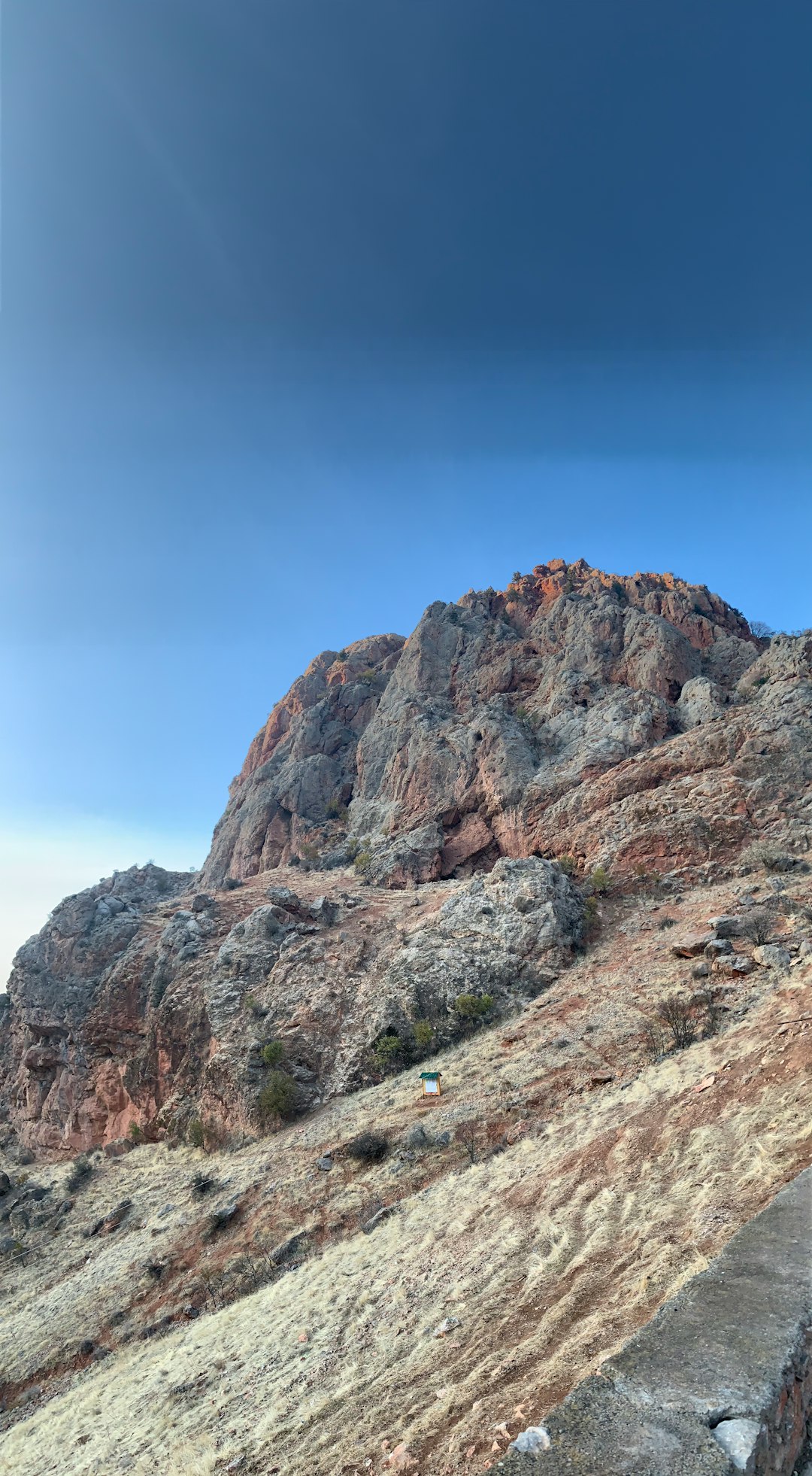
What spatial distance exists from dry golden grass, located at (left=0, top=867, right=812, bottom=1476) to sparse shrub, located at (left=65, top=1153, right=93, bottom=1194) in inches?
214

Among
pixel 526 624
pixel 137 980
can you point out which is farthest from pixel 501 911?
pixel 526 624

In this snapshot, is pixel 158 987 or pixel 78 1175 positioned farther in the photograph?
pixel 158 987

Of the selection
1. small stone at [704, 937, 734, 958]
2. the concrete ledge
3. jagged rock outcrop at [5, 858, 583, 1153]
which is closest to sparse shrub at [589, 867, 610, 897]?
jagged rock outcrop at [5, 858, 583, 1153]

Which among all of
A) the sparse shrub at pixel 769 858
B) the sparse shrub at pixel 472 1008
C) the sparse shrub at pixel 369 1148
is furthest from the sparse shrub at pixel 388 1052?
the sparse shrub at pixel 769 858

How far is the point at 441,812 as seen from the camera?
4116cm

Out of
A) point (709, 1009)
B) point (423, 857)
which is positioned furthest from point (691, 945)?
point (423, 857)

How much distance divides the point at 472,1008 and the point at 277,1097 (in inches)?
250

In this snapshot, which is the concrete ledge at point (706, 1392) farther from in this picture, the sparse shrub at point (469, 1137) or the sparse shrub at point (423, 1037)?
the sparse shrub at point (423, 1037)

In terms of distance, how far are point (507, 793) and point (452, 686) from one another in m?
18.0

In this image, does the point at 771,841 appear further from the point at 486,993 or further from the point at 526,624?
the point at 526,624

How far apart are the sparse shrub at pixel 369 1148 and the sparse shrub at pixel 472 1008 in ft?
20.0

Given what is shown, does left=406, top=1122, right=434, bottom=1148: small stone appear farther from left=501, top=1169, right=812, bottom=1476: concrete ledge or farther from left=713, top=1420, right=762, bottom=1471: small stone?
left=713, top=1420, right=762, bottom=1471: small stone

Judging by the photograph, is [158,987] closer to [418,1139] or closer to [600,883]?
[418,1139]

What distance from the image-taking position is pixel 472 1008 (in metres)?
21.0
